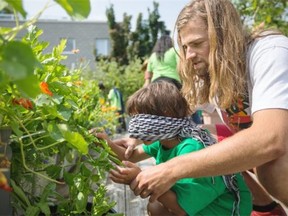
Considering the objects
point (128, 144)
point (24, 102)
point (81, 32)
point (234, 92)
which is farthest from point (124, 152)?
point (81, 32)

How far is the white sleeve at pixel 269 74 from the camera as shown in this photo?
1.52 meters

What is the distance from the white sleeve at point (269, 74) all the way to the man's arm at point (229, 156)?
7cm

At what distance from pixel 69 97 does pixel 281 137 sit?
73 cm

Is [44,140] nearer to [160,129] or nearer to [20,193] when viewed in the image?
[20,193]

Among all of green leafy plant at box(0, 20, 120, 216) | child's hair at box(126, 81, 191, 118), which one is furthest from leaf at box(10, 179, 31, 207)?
child's hair at box(126, 81, 191, 118)

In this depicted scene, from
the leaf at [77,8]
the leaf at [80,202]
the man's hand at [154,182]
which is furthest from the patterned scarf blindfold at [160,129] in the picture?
the leaf at [77,8]

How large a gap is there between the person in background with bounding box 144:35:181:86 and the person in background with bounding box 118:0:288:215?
2515mm

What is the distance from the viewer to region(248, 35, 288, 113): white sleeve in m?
1.52

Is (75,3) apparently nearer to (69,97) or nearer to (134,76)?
(69,97)

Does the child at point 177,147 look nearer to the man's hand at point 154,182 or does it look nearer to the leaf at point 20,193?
the man's hand at point 154,182

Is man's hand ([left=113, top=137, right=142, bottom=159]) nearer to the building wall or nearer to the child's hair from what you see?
the child's hair

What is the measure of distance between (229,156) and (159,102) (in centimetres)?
49

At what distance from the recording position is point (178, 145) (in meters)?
1.79

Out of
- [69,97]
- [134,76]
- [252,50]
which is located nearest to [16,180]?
[69,97]
